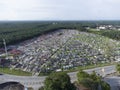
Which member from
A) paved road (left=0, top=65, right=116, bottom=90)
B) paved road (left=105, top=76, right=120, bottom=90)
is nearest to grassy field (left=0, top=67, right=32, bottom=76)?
paved road (left=0, top=65, right=116, bottom=90)

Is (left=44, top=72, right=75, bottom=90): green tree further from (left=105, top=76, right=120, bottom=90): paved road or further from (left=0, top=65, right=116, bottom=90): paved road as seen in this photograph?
(left=105, top=76, right=120, bottom=90): paved road

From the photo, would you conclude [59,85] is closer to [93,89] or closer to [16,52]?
[93,89]

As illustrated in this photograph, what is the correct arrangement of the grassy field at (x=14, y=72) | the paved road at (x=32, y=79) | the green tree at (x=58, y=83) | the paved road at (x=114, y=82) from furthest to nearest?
the grassy field at (x=14, y=72)
the paved road at (x=32, y=79)
the paved road at (x=114, y=82)
the green tree at (x=58, y=83)

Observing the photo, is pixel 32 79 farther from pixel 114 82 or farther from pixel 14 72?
pixel 114 82

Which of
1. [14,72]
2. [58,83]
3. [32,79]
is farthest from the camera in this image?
[14,72]

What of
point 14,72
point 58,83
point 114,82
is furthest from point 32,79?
point 58,83

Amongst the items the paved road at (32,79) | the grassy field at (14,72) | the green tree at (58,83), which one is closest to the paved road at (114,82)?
the paved road at (32,79)

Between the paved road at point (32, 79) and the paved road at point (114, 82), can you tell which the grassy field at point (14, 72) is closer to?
the paved road at point (32, 79)

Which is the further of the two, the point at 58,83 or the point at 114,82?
the point at 114,82

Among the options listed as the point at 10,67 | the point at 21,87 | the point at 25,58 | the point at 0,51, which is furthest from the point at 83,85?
the point at 0,51

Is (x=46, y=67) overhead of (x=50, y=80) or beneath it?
beneath

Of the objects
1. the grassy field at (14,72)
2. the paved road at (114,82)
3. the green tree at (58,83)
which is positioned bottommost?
the grassy field at (14,72)
